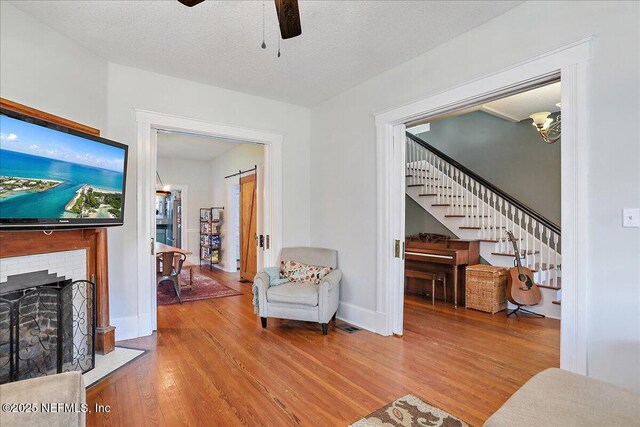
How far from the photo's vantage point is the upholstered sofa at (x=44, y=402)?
3.24 ft

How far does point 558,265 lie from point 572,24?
3274mm

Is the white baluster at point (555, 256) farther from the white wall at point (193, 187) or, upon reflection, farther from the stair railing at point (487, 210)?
the white wall at point (193, 187)

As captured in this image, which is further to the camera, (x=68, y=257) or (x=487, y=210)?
(x=487, y=210)

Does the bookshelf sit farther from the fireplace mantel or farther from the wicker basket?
the wicker basket

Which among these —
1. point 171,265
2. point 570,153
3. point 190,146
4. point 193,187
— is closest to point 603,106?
point 570,153

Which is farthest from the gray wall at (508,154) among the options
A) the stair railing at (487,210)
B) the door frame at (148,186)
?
the door frame at (148,186)

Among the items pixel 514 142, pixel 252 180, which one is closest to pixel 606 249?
pixel 514 142

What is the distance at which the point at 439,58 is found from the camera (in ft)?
9.59

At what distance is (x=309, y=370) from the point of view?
8.59ft

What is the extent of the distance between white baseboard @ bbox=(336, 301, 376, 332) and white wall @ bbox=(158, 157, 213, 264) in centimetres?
549

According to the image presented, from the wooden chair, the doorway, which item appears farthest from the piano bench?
the doorway

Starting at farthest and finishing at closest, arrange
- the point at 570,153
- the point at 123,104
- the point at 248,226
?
the point at 248,226, the point at 123,104, the point at 570,153

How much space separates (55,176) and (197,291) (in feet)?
11.6

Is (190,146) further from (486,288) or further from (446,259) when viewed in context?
(486,288)
